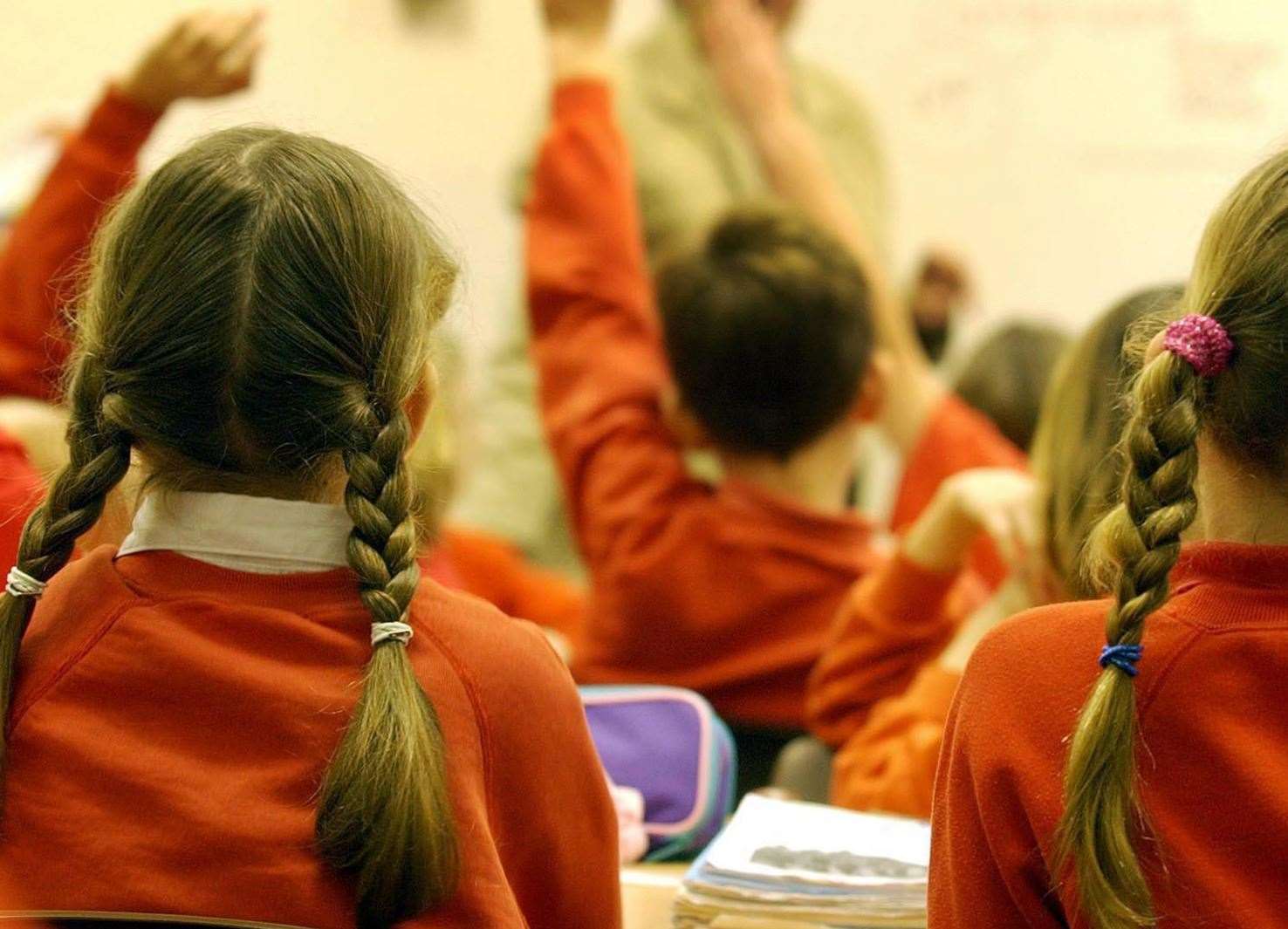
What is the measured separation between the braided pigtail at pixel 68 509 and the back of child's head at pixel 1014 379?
1.47 metres

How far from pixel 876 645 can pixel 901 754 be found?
18 centimetres

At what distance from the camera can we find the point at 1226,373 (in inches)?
33.1

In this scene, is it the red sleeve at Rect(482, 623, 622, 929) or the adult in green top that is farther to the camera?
the adult in green top

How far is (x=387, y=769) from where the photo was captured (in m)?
0.79

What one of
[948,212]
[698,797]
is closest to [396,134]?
[948,212]

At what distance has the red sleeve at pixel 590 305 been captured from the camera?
5.61 ft

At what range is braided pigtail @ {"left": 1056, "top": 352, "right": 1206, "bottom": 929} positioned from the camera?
785 millimetres

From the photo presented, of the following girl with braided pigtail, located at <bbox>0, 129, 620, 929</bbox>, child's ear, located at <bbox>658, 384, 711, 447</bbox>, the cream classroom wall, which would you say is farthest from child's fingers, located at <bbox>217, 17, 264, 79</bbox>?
the cream classroom wall

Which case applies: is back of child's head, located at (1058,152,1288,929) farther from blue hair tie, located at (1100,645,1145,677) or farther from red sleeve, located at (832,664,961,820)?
red sleeve, located at (832,664,961,820)

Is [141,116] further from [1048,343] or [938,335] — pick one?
[938,335]

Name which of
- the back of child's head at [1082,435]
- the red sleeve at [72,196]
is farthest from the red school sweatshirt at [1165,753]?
the red sleeve at [72,196]

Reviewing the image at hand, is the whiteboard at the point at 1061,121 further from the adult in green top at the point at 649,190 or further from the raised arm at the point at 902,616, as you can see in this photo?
the raised arm at the point at 902,616

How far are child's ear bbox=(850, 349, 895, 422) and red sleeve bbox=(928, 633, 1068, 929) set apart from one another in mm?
849

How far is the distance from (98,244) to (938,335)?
2.76m
